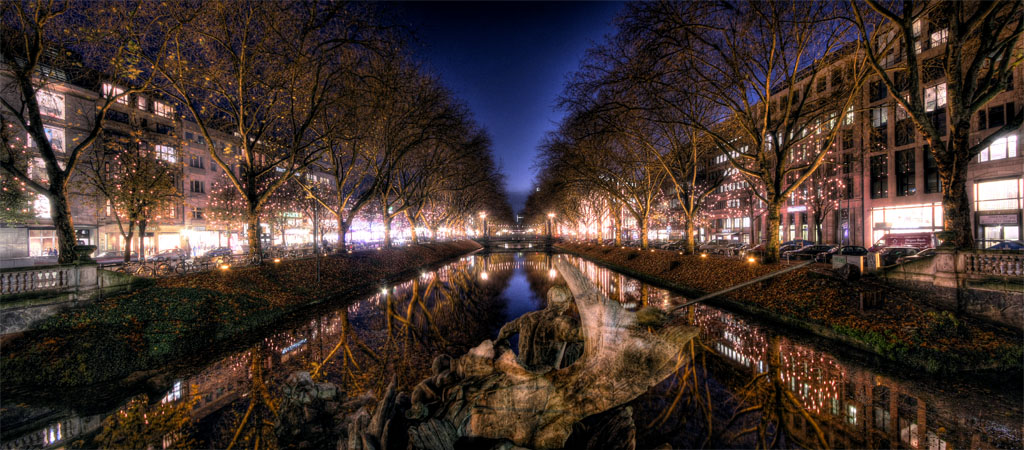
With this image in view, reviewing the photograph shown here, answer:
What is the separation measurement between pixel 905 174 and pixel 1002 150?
812 cm

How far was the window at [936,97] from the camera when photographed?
29641mm

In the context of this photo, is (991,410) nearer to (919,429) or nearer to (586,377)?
(919,429)

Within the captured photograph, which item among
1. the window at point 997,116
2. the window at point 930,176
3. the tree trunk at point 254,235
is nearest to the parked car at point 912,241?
the window at point 997,116

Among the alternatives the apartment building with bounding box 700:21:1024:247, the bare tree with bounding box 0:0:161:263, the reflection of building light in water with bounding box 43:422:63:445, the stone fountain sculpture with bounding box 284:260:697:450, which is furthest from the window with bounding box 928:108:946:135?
the bare tree with bounding box 0:0:161:263

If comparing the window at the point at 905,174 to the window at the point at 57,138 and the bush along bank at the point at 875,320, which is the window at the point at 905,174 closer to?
the bush along bank at the point at 875,320

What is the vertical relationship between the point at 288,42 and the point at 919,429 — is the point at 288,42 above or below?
above

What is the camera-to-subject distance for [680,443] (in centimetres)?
541

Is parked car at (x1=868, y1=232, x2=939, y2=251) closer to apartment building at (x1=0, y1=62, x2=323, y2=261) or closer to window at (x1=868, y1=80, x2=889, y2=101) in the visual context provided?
window at (x1=868, y1=80, x2=889, y2=101)

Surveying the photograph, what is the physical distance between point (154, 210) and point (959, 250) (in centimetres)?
4324

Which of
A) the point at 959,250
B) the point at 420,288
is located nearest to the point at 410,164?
the point at 420,288

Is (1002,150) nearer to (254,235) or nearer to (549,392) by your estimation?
(549,392)

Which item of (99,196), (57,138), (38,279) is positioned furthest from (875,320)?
(57,138)

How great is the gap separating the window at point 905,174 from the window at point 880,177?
0.83 m

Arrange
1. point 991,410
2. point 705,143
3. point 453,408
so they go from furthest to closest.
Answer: point 705,143
point 991,410
point 453,408
